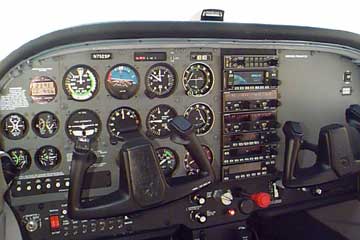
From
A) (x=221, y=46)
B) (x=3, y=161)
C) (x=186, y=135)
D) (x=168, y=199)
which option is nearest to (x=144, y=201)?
(x=168, y=199)

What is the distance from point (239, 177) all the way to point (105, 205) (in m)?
0.68

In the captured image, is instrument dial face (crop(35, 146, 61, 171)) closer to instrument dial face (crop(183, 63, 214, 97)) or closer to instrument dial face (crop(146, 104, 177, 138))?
instrument dial face (crop(146, 104, 177, 138))

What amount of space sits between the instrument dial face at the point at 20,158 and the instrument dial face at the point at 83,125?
0.60ft

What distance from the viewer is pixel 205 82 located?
1762 millimetres

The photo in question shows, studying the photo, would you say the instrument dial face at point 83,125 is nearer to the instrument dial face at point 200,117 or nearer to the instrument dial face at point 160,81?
the instrument dial face at point 160,81

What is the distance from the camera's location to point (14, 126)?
1.53m

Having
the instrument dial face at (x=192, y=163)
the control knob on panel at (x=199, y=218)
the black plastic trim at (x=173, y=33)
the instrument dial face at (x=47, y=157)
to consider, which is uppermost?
the black plastic trim at (x=173, y=33)

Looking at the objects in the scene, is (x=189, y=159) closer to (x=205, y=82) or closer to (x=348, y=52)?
(x=205, y=82)

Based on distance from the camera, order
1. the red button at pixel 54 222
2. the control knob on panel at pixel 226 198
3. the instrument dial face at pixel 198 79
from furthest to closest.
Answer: the control knob on panel at pixel 226 198 < the instrument dial face at pixel 198 79 < the red button at pixel 54 222

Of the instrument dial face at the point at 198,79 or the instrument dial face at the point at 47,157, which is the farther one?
the instrument dial face at the point at 198,79

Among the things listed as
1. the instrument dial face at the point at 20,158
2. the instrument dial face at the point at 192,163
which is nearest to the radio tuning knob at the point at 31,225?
the instrument dial face at the point at 20,158

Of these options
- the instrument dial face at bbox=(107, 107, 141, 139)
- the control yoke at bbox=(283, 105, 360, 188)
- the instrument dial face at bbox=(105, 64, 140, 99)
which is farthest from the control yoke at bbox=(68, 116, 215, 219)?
the control yoke at bbox=(283, 105, 360, 188)

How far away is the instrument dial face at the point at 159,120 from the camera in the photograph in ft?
5.57

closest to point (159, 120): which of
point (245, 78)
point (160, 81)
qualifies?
point (160, 81)
